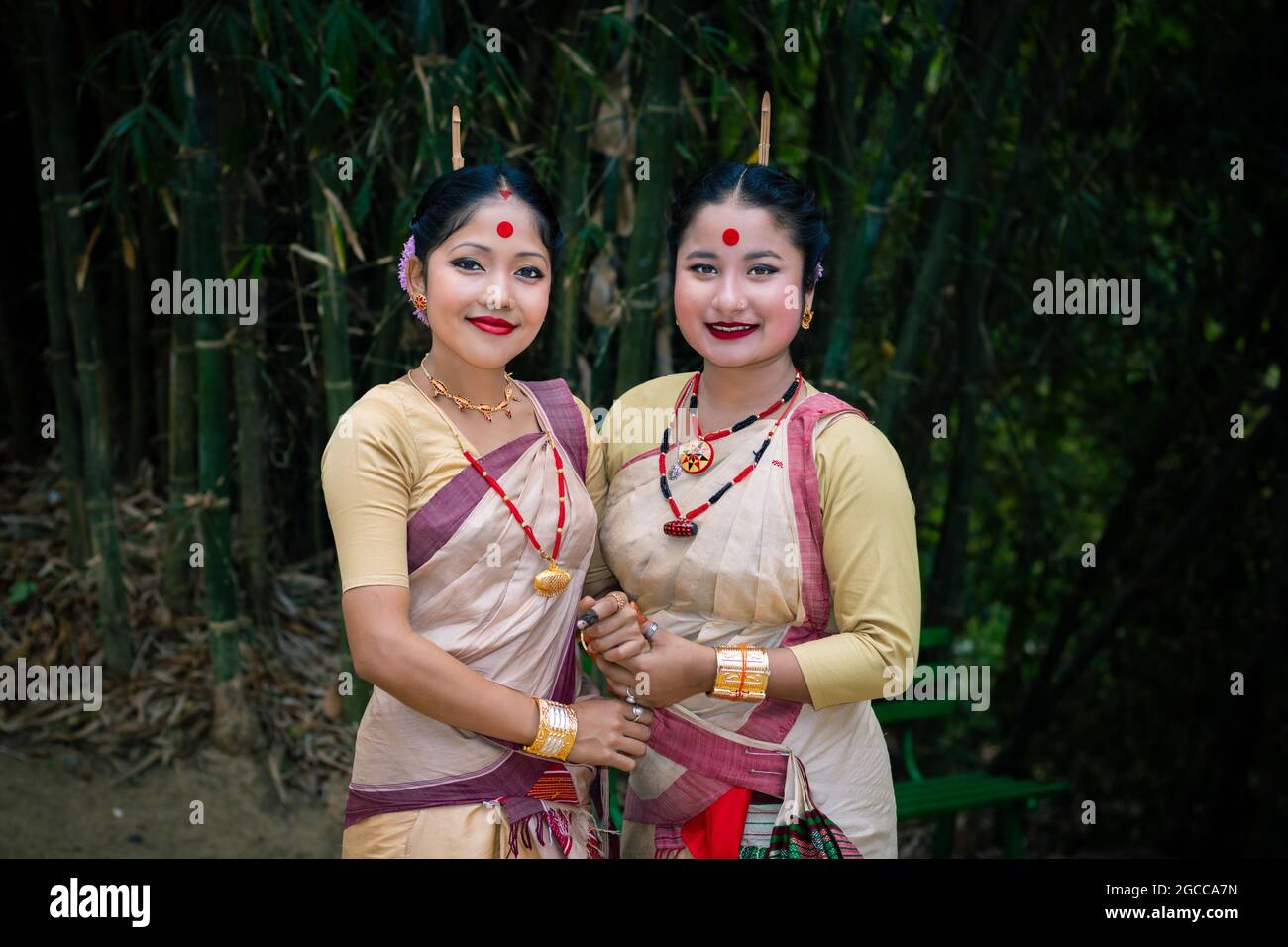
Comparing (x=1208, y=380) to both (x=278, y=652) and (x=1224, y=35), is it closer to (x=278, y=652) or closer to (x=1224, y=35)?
(x=1224, y=35)

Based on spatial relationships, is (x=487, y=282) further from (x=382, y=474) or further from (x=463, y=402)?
(x=382, y=474)

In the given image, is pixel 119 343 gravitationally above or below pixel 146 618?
above

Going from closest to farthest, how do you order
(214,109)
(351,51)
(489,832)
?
(489,832) → (351,51) → (214,109)

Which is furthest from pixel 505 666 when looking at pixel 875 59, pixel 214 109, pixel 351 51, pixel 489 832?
pixel 875 59

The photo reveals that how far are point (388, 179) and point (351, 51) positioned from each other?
37.5 inches

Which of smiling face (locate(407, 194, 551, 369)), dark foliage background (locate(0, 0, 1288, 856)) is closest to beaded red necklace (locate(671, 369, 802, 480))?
smiling face (locate(407, 194, 551, 369))

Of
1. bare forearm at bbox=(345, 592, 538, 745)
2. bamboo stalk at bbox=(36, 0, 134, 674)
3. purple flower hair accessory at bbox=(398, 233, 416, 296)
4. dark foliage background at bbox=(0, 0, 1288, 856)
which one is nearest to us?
bare forearm at bbox=(345, 592, 538, 745)

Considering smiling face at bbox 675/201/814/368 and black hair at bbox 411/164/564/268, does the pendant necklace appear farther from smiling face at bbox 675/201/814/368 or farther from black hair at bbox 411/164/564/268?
smiling face at bbox 675/201/814/368

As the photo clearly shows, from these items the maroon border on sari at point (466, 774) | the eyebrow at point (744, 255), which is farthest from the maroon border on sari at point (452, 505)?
the eyebrow at point (744, 255)

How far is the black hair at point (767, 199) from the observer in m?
1.98

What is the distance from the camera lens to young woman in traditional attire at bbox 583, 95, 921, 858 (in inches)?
76.0
